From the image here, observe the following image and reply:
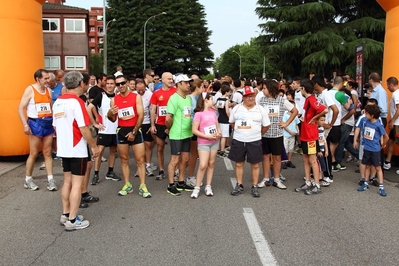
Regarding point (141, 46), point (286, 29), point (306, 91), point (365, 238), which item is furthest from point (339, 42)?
point (141, 46)

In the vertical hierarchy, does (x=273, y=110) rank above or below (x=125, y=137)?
above

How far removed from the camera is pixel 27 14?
29.7 ft

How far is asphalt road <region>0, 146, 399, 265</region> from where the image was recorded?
13.8 ft

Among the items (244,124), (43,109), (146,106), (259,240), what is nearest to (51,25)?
(146,106)

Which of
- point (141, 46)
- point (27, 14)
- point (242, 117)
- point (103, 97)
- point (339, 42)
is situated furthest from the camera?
point (141, 46)

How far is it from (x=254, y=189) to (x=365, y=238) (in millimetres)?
2186

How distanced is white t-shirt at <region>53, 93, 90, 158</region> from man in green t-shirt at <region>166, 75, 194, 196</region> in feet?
6.08

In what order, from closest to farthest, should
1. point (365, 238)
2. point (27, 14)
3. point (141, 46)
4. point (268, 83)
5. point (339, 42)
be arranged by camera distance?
point (365, 238), point (268, 83), point (27, 14), point (339, 42), point (141, 46)

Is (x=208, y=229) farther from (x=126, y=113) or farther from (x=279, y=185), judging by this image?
(x=279, y=185)

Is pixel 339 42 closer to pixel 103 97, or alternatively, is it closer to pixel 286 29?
pixel 286 29

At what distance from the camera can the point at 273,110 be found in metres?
7.03

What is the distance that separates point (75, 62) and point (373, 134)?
4547 cm

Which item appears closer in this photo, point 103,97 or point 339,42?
point 103,97

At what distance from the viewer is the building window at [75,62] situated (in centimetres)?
4769
